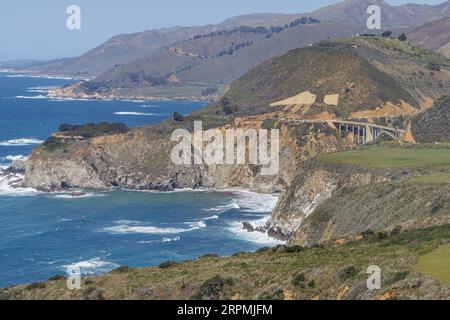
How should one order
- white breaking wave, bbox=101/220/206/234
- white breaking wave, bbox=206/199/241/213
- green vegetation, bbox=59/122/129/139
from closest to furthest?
white breaking wave, bbox=101/220/206/234, white breaking wave, bbox=206/199/241/213, green vegetation, bbox=59/122/129/139

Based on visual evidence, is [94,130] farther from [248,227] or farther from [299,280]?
[299,280]

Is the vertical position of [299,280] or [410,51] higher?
[410,51]

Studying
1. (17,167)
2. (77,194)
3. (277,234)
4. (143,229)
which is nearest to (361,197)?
(277,234)

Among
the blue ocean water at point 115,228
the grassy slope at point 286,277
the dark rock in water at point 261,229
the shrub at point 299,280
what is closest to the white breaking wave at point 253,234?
the blue ocean water at point 115,228

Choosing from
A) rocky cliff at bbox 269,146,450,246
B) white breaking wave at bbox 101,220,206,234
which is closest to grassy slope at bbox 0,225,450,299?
rocky cliff at bbox 269,146,450,246

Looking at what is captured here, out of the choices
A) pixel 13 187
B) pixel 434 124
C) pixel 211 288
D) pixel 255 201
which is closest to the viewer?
pixel 211 288

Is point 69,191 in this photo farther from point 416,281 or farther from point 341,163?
point 416,281

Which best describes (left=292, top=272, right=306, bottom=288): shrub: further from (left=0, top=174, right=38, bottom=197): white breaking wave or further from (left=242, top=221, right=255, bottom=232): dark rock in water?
(left=0, top=174, right=38, bottom=197): white breaking wave
